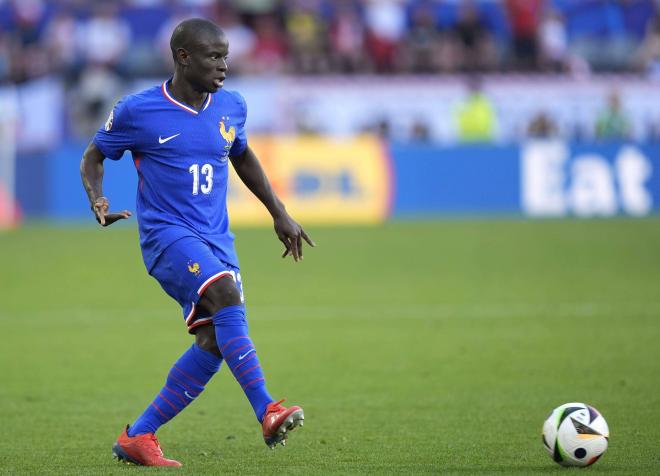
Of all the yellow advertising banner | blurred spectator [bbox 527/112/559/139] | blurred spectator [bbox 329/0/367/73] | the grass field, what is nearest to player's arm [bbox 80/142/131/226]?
the grass field

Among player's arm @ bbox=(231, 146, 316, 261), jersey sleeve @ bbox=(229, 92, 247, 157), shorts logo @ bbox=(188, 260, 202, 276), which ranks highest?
jersey sleeve @ bbox=(229, 92, 247, 157)

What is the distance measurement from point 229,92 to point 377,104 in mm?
19236

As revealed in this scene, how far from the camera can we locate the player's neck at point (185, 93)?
258 inches

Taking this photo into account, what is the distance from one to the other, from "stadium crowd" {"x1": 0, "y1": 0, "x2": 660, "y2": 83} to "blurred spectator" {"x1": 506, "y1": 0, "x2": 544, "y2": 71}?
0.02 m

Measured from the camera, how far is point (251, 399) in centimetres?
617

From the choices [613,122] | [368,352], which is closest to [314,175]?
[613,122]

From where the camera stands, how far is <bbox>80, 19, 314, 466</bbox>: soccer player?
6277mm

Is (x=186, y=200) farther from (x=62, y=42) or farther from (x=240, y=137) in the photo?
(x=62, y=42)

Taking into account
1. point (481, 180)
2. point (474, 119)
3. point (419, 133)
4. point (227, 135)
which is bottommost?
point (481, 180)

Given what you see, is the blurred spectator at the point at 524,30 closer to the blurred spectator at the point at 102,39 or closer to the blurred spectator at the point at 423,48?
the blurred spectator at the point at 423,48

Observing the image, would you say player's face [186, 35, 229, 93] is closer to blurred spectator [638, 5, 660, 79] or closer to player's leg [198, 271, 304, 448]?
player's leg [198, 271, 304, 448]

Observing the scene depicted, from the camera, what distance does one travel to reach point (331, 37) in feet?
90.3

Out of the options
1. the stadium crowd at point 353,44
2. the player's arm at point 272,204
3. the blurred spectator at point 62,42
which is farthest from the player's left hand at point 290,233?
the blurred spectator at point 62,42

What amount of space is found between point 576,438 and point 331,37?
72.4 feet
